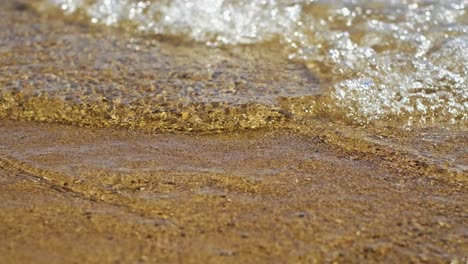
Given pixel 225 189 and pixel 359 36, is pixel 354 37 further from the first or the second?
pixel 225 189

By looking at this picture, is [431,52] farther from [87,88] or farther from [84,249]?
[84,249]

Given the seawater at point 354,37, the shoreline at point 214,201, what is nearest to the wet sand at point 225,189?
the shoreline at point 214,201

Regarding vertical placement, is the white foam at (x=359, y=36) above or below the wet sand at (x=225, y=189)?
above

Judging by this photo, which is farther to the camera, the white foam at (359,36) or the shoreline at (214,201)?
the white foam at (359,36)

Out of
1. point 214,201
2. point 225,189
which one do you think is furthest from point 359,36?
point 214,201

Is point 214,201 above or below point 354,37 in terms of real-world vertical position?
below

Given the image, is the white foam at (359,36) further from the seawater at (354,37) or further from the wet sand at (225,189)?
the wet sand at (225,189)

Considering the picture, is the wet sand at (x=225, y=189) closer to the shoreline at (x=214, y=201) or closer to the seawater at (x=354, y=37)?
the shoreline at (x=214, y=201)
